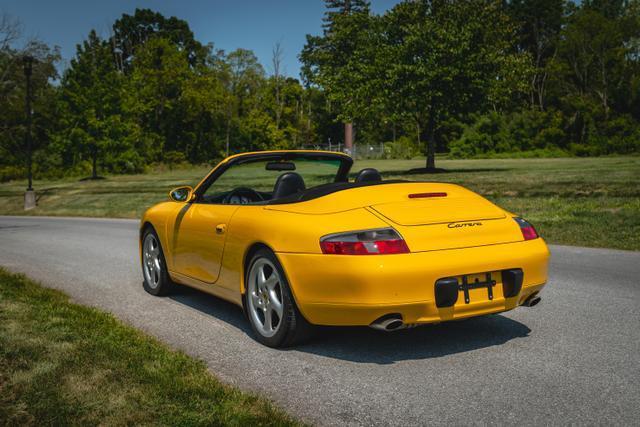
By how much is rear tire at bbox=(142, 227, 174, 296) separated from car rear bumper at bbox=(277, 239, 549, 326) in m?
2.63

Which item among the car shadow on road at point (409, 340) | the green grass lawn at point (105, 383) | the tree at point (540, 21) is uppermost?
the tree at point (540, 21)

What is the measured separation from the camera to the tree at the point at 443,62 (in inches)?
1149

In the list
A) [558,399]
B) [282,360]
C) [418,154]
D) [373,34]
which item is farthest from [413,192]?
[418,154]

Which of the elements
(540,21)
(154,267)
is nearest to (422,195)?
(154,267)

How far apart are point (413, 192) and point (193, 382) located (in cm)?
204

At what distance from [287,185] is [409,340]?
154 centimetres

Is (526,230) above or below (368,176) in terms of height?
below

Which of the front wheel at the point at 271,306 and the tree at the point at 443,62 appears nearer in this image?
the front wheel at the point at 271,306

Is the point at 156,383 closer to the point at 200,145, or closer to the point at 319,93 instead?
the point at 200,145

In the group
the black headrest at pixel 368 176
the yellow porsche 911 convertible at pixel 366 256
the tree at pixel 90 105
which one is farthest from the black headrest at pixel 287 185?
the tree at pixel 90 105

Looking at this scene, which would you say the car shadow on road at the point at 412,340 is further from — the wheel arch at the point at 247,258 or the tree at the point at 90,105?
the tree at the point at 90,105

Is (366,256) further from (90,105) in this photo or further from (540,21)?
(540,21)

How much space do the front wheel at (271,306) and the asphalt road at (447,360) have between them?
110 mm

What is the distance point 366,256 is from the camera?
3955 mm
